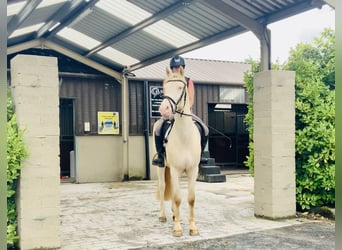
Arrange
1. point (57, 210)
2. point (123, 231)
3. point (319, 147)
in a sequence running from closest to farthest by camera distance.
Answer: point (57, 210) < point (123, 231) < point (319, 147)

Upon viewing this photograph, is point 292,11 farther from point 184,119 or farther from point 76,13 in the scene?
point 76,13

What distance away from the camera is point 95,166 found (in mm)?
12492

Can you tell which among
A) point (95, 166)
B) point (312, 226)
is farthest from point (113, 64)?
point (312, 226)

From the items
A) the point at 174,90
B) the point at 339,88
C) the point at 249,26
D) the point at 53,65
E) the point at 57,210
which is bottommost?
the point at 57,210

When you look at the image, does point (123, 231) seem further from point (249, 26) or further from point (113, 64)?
point (113, 64)

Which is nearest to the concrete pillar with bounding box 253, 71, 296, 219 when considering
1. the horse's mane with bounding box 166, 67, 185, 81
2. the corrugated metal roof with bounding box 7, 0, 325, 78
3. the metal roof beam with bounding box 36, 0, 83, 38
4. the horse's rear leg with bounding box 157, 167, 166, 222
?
the corrugated metal roof with bounding box 7, 0, 325, 78

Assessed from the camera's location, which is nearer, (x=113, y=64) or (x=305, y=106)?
(x=305, y=106)

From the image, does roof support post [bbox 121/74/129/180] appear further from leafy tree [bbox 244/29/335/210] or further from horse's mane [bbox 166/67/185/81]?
horse's mane [bbox 166/67/185/81]

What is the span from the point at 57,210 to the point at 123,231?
4.11ft

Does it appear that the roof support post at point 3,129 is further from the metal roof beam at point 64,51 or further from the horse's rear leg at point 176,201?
the metal roof beam at point 64,51

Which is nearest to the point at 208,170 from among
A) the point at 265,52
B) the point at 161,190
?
the point at 161,190

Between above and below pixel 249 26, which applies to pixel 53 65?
below

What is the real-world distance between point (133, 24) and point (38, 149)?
4.88m

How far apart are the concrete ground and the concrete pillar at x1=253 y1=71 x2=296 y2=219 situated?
304mm
